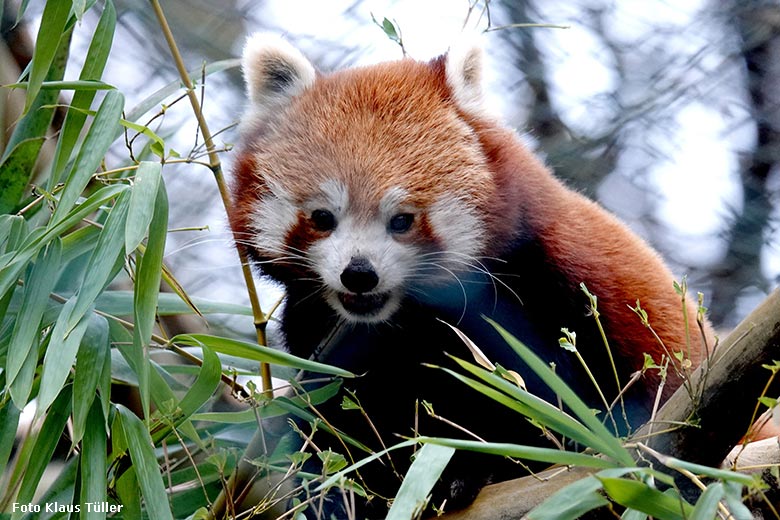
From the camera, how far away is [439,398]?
7.88 feet

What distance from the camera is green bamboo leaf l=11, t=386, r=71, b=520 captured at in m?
1.74

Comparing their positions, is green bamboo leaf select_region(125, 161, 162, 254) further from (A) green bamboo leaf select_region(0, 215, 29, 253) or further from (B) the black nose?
(B) the black nose

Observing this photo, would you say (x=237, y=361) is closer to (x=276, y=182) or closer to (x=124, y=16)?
(x=276, y=182)

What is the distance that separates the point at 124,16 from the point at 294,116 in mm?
1954

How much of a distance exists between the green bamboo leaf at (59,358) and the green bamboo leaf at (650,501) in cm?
92

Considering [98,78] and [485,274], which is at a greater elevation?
[98,78]

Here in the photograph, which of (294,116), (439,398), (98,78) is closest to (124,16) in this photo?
(294,116)

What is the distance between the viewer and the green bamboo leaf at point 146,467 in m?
1.63

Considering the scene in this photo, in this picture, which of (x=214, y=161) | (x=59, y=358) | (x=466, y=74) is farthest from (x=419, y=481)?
(x=466, y=74)

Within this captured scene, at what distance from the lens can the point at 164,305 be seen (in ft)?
7.13

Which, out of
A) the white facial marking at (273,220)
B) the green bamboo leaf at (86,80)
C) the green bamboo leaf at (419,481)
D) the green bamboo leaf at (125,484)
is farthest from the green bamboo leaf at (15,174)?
the green bamboo leaf at (419,481)

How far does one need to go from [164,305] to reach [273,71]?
728mm

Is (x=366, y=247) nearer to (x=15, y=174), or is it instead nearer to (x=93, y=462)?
(x=93, y=462)

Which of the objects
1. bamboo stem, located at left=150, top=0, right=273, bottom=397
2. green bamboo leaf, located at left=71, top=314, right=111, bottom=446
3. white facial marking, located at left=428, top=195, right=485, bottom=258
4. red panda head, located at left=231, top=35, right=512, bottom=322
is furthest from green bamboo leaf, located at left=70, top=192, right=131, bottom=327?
white facial marking, located at left=428, top=195, right=485, bottom=258
